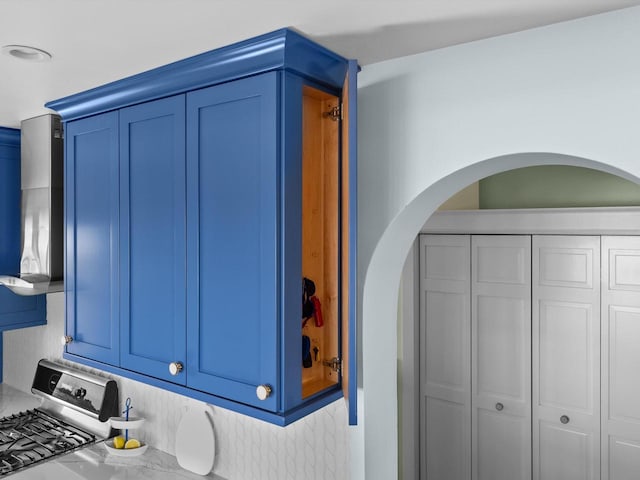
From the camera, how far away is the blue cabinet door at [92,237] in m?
1.96

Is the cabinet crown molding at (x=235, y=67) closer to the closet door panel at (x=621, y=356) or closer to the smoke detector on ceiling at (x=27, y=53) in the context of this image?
the smoke detector on ceiling at (x=27, y=53)

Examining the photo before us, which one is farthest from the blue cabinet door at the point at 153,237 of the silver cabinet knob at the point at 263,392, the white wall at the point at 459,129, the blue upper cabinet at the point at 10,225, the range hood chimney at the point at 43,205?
the blue upper cabinet at the point at 10,225

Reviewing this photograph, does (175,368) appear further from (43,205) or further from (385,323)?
(43,205)

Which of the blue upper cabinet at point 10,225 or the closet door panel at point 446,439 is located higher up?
the blue upper cabinet at point 10,225

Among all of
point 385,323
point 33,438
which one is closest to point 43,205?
point 33,438

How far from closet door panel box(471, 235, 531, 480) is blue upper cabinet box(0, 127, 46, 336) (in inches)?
111

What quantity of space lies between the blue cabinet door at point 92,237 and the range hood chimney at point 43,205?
1.18ft

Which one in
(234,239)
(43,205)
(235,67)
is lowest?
(234,239)

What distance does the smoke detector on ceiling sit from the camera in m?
1.49

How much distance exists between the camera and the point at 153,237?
1.81m

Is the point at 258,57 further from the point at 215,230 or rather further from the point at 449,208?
the point at 449,208

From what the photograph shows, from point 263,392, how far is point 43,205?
5.65 feet

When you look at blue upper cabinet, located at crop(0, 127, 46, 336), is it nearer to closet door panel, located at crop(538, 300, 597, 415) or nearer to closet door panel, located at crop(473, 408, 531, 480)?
closet door panel, located at crop(473, 408, 531, 480)

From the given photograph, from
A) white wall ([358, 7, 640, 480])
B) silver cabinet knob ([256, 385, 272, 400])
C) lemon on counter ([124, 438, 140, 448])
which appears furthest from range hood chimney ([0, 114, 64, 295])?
white wall ([358, 7, 640, 480])
